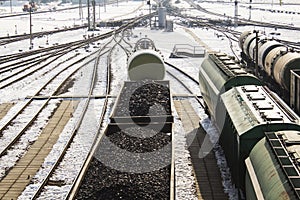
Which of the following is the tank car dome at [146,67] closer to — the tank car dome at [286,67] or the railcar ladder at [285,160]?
the tank car dome at [286,67]

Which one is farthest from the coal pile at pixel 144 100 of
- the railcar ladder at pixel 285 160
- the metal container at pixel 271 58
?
the railcar ladder at pixel 285 160

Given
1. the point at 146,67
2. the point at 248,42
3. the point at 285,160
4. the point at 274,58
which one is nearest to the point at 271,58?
the point at 274,58

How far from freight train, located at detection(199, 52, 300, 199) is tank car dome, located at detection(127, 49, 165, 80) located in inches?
210

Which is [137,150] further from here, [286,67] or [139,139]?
[286,67]

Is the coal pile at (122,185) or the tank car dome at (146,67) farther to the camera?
the tank car dome at (146,67)

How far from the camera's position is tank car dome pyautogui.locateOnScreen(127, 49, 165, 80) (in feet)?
70.6

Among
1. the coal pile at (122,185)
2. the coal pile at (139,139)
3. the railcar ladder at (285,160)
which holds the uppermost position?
the railcar ladder at (285,160)

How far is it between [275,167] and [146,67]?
1424 cm

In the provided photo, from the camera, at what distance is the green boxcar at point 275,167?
7209mm

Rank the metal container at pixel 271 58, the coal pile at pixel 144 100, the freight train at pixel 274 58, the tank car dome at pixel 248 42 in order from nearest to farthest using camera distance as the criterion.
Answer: the coal pile at pixel 144 100 < the freight train at pixel 274 58 < the metal container at pixel 271 58 < the tank car dome at pixel 248 42

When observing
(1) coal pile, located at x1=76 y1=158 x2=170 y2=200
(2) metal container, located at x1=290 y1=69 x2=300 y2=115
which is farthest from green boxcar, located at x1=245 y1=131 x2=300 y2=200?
(2) metal container, located at x1=290 y1=69 x2=300 y2=115

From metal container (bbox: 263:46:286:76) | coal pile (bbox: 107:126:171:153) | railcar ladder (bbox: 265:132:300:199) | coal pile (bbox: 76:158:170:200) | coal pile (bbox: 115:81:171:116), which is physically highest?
metal container (bbox: 263:46:286:76)

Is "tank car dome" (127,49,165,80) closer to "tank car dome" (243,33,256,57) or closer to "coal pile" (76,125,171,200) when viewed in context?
"coal pile" (76,125,171,200)

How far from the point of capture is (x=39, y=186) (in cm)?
1259
